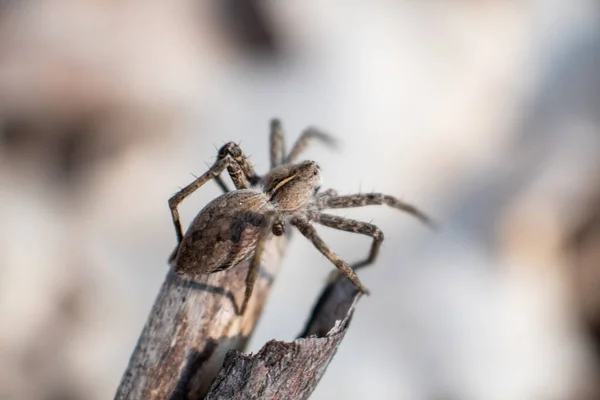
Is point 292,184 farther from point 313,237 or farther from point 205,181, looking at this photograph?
point 205,181

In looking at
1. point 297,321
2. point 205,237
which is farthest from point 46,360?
point 205,237

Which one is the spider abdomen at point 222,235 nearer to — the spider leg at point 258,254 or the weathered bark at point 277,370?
Result: the spider leg at point 258,254

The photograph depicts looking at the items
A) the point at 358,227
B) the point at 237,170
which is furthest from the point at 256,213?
the point at 358,227

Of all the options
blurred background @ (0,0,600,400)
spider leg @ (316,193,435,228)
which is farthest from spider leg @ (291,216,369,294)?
blurred background @ (0,0,600,400)

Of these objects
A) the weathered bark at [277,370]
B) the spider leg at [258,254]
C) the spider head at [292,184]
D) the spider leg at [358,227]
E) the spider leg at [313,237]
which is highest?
the spider head at [292,184]

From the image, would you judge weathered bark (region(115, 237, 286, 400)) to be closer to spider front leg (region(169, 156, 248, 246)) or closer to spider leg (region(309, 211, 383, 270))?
spider front leg (region(169, 156, 248, 246))

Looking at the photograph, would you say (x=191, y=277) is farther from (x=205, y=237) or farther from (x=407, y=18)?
(x=407, y=18)

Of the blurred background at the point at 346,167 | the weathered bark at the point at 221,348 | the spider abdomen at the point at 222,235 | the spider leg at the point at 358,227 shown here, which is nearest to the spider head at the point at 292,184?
the spider leg at the point at 358,227
